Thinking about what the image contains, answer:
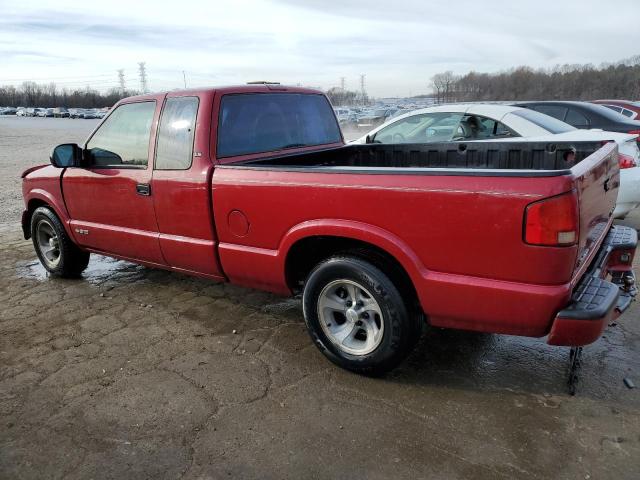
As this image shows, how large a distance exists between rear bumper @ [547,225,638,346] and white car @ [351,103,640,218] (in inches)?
100

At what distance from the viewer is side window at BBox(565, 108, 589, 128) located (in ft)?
28.6

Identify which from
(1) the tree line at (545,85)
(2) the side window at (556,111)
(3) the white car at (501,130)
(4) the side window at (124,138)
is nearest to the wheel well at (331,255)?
(4) the side window at (124,138)

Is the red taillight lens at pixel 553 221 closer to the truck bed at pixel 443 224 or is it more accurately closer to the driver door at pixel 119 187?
the truck bed at pixel 443 224

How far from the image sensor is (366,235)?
3.00m

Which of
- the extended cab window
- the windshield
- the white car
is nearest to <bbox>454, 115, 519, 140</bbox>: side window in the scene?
the white car

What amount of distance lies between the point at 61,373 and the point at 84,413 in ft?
1.96

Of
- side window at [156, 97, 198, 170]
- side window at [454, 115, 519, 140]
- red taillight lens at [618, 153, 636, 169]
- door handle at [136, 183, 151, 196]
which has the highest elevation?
side window at [156, 97, 198, 170]

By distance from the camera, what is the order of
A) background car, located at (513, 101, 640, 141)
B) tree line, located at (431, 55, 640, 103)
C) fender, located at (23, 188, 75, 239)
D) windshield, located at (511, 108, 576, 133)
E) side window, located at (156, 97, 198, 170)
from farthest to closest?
tree line, located at (431, 55, 640, 103)
background car, located at (513, 101, 640, 141)
windshield, located at (511, 108, 576, 133)
fender, located at (23, 188, 75, 239)
side window, located at (156, 97, 198, 170)

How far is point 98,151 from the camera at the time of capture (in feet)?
15.3

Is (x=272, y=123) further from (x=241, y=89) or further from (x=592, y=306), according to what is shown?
(x=592, y=306)

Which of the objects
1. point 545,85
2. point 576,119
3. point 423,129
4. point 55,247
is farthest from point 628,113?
point 545,85

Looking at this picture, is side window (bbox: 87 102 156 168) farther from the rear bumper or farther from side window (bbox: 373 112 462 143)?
side window (bbox: 373 112 462 143)

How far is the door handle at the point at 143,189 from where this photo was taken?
414 centimetres

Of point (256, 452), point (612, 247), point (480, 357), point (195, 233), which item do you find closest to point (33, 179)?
point (195, 233)
